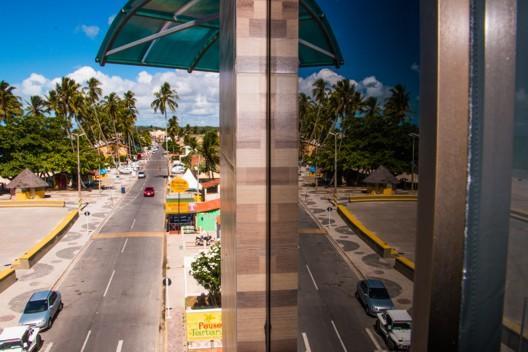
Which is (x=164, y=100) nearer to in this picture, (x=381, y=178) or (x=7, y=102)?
(x=7, y=102)

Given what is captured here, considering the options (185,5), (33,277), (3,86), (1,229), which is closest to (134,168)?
(3,86)

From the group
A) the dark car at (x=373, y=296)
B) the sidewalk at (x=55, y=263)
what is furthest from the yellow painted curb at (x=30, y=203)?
the dark car at (x=373, y=296)

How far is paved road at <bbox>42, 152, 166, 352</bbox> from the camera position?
9531 millimetres

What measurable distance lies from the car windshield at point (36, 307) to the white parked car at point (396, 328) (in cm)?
1108

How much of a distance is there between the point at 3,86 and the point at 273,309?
44990 mm

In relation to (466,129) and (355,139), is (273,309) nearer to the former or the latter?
(355,139)

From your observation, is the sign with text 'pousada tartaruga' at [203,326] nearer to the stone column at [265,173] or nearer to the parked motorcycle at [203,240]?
the stone column at [265,173]

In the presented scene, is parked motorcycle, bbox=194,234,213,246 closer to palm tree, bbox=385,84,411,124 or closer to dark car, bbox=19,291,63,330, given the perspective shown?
dark car, bbox=19,291,63,330

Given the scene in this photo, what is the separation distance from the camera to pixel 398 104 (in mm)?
864

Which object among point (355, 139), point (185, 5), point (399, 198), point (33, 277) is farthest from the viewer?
point (33, 277)

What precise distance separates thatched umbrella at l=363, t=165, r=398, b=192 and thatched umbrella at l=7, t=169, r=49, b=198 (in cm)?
2921

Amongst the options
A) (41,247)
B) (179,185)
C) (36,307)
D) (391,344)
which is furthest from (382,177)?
(179,185)

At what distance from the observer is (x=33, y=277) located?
1379 centimetres

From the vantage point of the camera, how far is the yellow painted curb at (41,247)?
14.5 m
